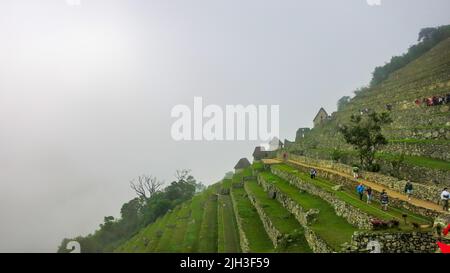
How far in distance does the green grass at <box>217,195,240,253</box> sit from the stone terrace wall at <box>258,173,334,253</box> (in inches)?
148

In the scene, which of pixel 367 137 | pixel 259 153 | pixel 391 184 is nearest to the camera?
pixel 391 184

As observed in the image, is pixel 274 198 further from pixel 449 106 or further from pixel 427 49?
pixel 427 49

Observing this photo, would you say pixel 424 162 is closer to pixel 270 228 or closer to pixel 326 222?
pixel 326 222

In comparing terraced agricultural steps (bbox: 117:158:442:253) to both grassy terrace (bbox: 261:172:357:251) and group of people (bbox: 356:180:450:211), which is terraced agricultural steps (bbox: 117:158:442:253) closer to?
grassy terrace (bbox: 261:172:357:251)

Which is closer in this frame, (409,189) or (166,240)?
(409,189)

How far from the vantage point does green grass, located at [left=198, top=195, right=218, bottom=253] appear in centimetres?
2644

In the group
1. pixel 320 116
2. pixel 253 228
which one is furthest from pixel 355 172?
pixel 320 116

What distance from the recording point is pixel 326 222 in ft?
57.2

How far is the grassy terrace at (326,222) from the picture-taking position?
13.4 m

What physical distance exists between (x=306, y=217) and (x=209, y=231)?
46.9 ft

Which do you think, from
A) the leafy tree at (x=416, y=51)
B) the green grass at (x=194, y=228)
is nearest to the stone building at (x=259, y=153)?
the green grass at (x=194, y=228)
